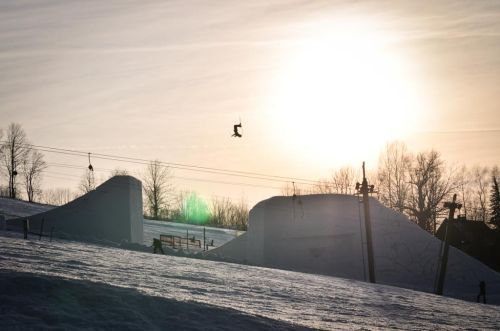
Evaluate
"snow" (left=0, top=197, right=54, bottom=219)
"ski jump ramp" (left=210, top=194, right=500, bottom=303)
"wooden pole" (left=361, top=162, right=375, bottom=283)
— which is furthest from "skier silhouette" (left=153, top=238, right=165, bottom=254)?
"snow" (left=0, top=197, right=54, bottom=219)

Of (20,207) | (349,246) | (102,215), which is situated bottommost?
(349,246)

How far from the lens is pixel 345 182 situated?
81875 mm

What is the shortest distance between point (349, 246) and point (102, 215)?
18771 mm

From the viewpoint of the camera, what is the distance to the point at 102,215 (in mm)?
40250

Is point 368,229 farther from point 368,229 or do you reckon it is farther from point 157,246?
point 157,246

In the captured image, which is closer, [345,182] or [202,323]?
[202,323]

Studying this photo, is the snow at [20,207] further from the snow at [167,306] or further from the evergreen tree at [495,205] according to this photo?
the evergreen tree at [495,205]

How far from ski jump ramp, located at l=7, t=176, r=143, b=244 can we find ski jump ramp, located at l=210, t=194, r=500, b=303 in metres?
10.5

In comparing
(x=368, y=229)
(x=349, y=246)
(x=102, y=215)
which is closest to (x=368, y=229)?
(x=368, y=229)

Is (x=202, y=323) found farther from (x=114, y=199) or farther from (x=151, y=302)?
(x=114, y=199)

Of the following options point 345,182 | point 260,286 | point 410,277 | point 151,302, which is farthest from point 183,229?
point 151,302

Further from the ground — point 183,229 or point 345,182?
point 345,182

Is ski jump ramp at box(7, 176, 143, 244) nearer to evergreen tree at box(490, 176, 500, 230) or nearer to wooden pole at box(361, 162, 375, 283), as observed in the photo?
wooden pole at box(361, 162, 375, 283)

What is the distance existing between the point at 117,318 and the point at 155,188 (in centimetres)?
8230
